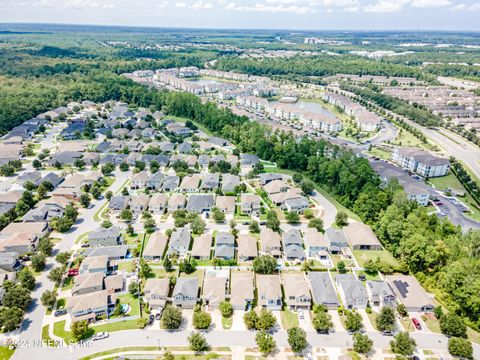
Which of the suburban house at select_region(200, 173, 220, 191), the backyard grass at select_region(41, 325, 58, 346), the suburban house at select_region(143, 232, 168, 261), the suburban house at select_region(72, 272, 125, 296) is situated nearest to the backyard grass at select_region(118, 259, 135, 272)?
the suburban house at select_region(143, 232, 168, 261)

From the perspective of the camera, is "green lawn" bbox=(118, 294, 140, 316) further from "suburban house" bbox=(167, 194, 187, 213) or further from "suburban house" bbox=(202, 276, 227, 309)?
"suburban house" bbox=(167, 194, 187, 213)

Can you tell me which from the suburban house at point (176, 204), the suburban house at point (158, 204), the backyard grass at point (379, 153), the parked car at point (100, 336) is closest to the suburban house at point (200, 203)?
the suburban house at point (176, 204)

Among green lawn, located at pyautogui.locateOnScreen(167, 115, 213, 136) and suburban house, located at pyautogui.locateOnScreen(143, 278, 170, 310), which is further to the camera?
green lawn, located at pyautogui.locateOnScreen(167, 115, 213, 136)

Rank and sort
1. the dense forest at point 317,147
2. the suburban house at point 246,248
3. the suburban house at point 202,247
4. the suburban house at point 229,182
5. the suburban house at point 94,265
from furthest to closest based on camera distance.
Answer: the suburban house at point 229,182 → the suburban house at point 202,247 → the suburban house at point 246,248 → the suburban house at point 94,265 → the dense forest at point 317,147

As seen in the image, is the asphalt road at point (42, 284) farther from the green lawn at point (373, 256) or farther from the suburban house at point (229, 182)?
the green lawn at point (373, 256)

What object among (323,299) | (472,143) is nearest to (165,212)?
(323,299)

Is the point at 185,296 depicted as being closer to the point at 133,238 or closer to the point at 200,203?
the point at 133,238
